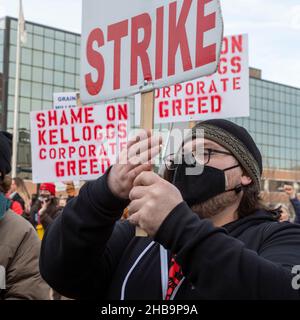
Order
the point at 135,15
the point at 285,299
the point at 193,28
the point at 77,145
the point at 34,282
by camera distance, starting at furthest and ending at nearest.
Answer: the point at 77,145
the point at 34,282
the point at 135,15
the point at 193,28
the point at 285,299

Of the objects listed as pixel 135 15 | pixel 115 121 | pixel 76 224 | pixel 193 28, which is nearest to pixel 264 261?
pixel 76 224

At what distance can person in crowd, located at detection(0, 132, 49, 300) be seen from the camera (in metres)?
2.69

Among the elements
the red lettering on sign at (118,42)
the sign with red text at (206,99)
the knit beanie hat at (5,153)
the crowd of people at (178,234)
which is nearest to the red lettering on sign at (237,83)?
the sign with red text at (206,99)

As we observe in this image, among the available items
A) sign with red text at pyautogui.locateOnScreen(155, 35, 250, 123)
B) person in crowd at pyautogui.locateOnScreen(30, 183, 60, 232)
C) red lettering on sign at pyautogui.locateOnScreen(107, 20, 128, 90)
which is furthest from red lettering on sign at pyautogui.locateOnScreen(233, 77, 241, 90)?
red lettering on sign at pyautogui.locateOnScreen(107, 20, 128, 90)

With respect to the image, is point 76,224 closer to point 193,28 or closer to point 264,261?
point 264,261

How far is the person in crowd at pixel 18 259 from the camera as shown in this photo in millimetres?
2693

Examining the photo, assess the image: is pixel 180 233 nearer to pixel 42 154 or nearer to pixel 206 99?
pixel 206 99

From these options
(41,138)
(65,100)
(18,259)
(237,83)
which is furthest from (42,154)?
(65,100)

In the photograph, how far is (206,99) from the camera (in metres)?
5.35

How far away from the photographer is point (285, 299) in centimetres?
150

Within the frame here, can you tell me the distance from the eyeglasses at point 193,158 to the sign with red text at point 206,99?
120 inches

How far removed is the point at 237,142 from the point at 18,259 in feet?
4.11

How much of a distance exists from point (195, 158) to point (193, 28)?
0.52m

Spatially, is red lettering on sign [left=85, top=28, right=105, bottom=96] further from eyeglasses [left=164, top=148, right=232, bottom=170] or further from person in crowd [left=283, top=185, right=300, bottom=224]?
person in crowd [left=283, top=185, right=300, bottom=224]
